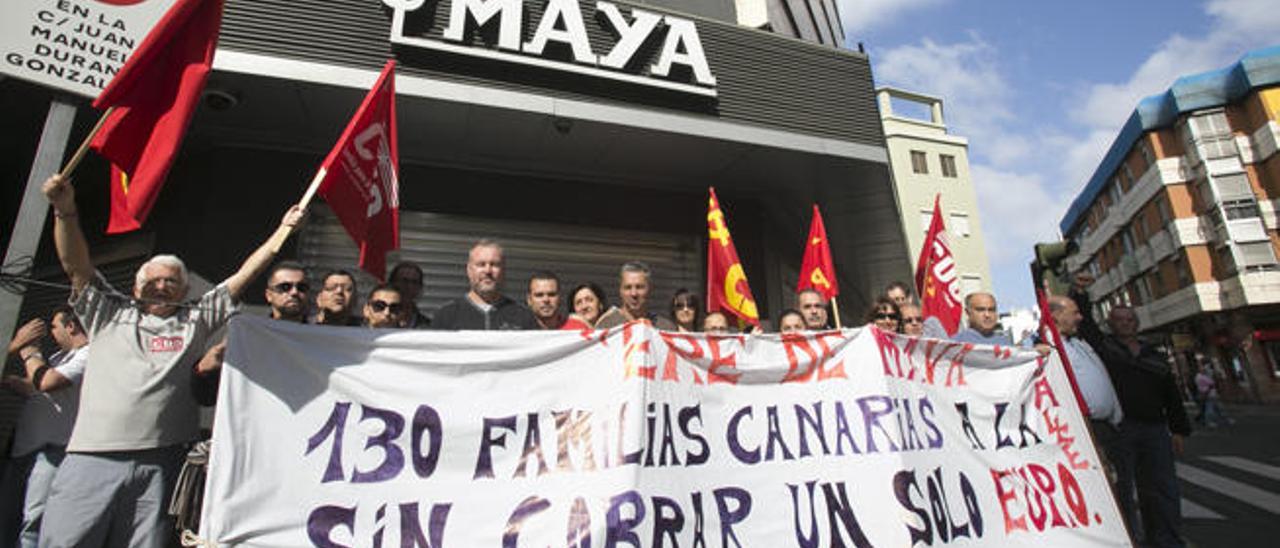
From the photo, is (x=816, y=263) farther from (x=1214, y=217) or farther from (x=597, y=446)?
(x=1214, y=217)

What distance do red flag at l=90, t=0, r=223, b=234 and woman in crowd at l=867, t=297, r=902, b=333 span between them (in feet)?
13.8

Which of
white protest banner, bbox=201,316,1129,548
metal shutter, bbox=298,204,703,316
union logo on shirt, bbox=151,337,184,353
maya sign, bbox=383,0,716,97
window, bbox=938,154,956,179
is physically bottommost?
white protest banner, bbox=201,316,1129,548

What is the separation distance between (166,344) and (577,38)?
13.6 ft

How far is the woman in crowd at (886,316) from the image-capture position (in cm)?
443

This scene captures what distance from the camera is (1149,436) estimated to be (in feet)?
14.3

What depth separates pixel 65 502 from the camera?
246 centimetres

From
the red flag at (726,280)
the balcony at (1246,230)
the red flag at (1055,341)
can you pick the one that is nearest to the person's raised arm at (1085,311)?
the red flag at (1055,341)

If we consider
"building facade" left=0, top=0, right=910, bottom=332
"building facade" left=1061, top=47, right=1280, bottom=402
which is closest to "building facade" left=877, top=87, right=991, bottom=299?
"building facade" left=1061, top=47, right=1280, bottom=402

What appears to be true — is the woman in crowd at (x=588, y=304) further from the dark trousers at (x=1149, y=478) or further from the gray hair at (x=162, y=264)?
the dark trousers at (x=1149, y=478)

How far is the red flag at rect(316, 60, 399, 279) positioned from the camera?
3.03 metres

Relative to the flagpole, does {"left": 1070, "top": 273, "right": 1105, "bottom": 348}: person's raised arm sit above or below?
below

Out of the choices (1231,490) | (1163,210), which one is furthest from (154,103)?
(1163,210)

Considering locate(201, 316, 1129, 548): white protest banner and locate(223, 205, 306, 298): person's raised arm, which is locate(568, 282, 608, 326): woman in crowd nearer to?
locate(201, 316, 1129, 548): white protest banner

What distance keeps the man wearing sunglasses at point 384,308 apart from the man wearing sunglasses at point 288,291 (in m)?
0.33
